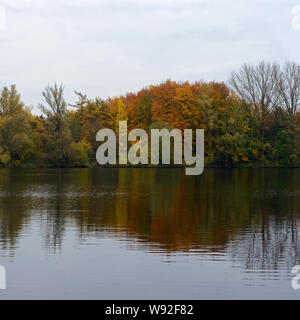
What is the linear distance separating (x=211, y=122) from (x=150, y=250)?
58.6 metres

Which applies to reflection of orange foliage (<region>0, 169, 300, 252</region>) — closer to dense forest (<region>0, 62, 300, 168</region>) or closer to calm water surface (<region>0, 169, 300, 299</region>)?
calm water surface (<region>0, 169, 300, 299</region>)

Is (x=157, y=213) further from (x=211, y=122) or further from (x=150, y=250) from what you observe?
(x=211, y=122)

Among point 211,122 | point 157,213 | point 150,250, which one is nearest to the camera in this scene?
point 150,250

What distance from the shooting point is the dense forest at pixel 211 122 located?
231ft

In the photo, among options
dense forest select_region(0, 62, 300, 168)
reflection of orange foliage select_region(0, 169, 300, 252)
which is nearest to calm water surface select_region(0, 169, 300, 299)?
reflection of orange foliage select_region(0, 169, 300, 252)

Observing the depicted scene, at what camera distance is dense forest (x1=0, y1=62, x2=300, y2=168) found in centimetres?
7044

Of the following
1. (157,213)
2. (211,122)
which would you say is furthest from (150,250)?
(211,122)

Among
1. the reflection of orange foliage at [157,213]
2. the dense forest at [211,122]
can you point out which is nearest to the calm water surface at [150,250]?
the reflection of orange foliage at [157,213]

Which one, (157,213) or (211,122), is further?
(211,122)

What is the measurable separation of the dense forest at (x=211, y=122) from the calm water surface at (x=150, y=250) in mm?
47679

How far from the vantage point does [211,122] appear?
70.5 m
